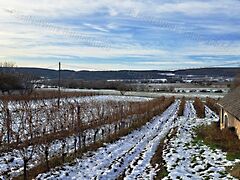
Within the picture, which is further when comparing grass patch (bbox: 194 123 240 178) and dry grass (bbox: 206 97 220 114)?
dry grass (bbox: 206 97 220 114)

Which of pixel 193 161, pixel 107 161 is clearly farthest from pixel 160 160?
pixel 107 161

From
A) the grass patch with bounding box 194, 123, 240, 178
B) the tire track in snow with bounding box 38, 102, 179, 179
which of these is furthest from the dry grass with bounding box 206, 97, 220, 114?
the tire track in snow with bounding box 38, 102, 179, 179

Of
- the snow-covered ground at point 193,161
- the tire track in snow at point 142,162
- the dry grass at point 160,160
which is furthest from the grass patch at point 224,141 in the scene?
the tire track in snow at point 142,162

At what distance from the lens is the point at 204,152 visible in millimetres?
17969

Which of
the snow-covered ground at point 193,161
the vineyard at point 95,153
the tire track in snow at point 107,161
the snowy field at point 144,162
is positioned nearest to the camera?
the snow-covered ground at point 193,161

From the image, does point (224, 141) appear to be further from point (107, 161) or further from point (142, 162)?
point (107, 161)

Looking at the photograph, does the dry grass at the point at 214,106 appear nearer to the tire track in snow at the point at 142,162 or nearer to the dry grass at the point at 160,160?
the dry grass at the point at 160,160

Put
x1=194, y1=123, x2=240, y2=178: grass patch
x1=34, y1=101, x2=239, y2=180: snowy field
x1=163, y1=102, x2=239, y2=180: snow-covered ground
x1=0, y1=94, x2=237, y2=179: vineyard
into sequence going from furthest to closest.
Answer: x1=194, y1=123, x2=240, y2=178: grass patch → x1=0, y1=94, x2=237, y2=179: vineyard → x1=34, y1=101, x2=239, y2=180: snowy field → x1=163, y1=102, x2=239, y2=180: snow-covered ground

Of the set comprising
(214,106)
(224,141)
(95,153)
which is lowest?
(214,106)

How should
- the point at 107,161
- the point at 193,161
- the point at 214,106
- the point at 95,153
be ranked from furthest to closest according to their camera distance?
the point at 214,106, the point at 95,153, the point at 107,161, the point at 193,161

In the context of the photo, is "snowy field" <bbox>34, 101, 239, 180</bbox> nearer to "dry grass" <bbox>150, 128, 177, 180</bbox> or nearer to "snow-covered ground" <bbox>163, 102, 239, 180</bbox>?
"snow-covered ground" <bbox>163, 102, 239, 180</bbox>

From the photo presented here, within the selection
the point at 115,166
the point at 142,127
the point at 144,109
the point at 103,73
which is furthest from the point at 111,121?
the point at 103,73

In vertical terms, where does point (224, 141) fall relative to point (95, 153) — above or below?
above

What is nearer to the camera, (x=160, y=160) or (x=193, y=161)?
(x=193, y=161)
